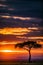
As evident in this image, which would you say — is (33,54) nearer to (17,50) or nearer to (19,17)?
(17,50)

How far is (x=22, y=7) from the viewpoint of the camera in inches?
84.4

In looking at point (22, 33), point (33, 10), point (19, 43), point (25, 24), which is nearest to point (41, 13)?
point (33, 10)

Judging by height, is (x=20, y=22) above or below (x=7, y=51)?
above

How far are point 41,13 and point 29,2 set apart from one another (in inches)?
10.3

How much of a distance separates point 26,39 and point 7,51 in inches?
14.0

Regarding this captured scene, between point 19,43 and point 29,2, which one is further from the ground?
point 29,2

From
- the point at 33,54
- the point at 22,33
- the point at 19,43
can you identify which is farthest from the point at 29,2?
the point at 33,54

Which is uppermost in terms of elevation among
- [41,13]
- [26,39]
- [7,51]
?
[41,13]

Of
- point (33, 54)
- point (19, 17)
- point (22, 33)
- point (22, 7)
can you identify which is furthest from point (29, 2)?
point (33, 54)

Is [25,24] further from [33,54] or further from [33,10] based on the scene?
[33,54]

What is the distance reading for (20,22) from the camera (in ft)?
7.04

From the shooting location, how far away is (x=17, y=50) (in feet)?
6.92

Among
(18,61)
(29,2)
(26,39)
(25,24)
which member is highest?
(29,2)

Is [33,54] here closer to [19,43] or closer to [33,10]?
[19,43]
